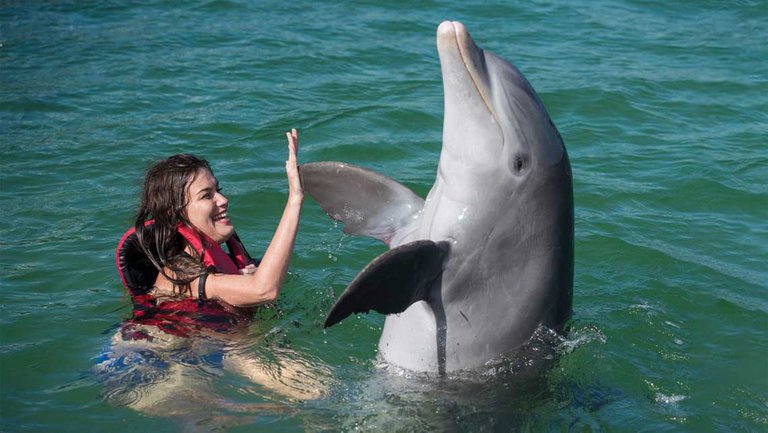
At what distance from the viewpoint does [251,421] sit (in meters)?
5.95

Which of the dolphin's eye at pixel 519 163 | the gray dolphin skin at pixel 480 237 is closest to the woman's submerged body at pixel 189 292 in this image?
the gray dolphin skin at pixel 480 237

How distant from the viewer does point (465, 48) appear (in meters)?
5.36

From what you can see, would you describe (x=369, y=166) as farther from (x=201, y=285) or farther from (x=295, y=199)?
(x=295, y=199)

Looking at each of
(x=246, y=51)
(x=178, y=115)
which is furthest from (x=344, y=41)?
(x=178, y=115)

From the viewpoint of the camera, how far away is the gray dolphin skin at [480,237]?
5.40 metres

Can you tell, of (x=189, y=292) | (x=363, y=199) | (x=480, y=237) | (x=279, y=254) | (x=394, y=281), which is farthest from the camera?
(x=189, y=292)

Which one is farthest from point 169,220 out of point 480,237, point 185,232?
point 480,237

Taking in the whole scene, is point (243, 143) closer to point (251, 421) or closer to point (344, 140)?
point (344, 140)

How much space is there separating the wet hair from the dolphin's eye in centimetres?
217

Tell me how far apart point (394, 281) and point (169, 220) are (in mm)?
1900

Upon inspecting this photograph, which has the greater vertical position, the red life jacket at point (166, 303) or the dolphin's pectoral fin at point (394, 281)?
the dolphin's pectoral fin at point (394, 281)

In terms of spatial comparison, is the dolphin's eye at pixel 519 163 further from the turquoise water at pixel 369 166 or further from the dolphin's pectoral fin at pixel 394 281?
the turquoise water at pixel 369 166

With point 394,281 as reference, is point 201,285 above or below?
below

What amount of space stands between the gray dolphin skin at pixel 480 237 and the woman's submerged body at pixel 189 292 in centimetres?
98
